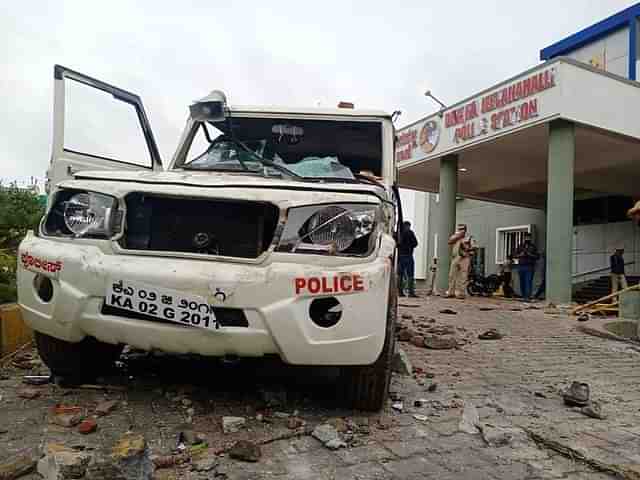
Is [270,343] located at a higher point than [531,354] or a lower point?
higher

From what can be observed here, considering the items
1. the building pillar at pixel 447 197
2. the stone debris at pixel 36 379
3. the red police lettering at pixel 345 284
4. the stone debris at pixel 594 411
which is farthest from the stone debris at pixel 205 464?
the building pillar at pixel 447 197

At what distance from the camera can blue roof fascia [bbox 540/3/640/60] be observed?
668 inches

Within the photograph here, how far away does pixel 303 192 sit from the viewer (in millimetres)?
2453

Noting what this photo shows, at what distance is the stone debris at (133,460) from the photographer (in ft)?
5.87

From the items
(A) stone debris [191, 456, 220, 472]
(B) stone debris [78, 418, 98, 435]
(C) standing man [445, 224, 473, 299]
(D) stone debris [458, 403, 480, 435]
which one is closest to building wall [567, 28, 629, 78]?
(C) standing man [445, 224, 473, 299]

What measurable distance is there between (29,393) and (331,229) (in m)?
1.92

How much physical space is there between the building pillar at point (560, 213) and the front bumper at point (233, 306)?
923 centimetres

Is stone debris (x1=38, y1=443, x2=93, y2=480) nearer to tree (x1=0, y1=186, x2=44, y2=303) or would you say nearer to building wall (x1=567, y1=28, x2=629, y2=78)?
tree (x1=0, y1=186, x2=44, y2=303)

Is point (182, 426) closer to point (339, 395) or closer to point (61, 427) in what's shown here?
point (61, 427)

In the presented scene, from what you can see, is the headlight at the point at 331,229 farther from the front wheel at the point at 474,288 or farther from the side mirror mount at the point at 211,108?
the front wheel at the point at 474,288

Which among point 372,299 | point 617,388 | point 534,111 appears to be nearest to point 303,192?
point 372,299

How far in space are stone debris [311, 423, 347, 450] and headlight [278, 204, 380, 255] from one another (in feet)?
2.68

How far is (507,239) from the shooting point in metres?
19.9

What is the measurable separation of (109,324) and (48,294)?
1.42ft
